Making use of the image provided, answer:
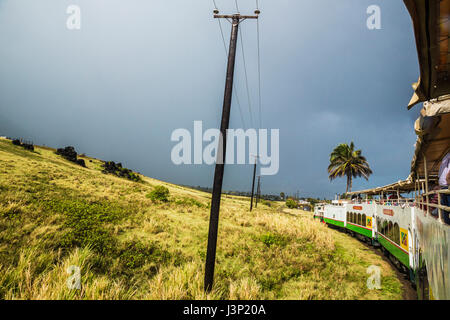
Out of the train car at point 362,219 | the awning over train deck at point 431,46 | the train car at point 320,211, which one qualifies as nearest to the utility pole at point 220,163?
the awning over train deck at point 431,46

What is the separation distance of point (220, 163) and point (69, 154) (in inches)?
1819

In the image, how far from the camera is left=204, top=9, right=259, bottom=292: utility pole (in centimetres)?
560

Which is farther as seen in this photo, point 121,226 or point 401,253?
point 121,226

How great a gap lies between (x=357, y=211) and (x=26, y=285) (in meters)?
17.2

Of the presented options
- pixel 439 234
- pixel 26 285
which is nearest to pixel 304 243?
pixel 439 234

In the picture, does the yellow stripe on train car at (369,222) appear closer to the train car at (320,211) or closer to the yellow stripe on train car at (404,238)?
the yellow stripe on train car at (404,238)

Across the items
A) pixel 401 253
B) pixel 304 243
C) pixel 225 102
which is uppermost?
pixel 225 102

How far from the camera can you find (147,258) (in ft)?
25.6

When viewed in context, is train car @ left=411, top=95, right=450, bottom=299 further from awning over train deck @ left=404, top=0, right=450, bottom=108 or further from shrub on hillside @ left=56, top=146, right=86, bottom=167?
shrub on hillside @ left=56, top=146, right=86, bottom=167

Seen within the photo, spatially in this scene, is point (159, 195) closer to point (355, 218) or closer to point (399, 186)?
point (355, 218)

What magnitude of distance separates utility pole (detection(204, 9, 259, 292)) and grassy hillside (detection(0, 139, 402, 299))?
675mm

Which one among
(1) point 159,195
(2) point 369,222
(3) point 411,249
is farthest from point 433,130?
(1) point 159,195
